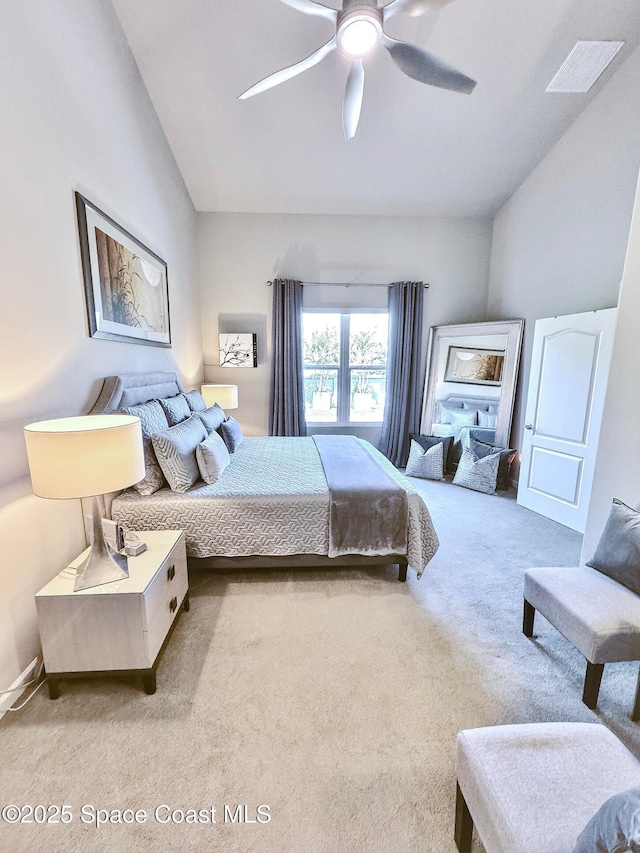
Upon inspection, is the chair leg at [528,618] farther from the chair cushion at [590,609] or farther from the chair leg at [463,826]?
the chair leg at [463,826]

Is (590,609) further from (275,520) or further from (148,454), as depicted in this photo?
(148,454)

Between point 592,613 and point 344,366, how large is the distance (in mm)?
3814

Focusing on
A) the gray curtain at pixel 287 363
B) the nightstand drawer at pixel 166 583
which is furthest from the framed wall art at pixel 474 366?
the nightstand drawer at pixel 166 583

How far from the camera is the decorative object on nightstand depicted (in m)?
4.05

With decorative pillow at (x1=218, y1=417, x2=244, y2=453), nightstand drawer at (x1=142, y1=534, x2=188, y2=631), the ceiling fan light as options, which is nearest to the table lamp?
nightstand drawer at (x1=142, y1=534, x2=188, y2=631)

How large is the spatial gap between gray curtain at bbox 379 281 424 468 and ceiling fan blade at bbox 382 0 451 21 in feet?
9.02

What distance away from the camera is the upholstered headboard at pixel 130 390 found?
2170 mm

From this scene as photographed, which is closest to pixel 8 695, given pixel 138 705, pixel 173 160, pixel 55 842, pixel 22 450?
pixel 138 705

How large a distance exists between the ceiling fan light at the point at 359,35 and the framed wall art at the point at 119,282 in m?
1.65

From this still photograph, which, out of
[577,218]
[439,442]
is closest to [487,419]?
[439,442]

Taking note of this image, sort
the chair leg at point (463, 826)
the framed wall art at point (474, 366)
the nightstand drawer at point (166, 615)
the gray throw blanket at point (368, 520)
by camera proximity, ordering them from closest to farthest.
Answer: the chair leg at point (463, 826), the nightstand drawer at point (166, 615), the gray throw blanket at point (368, 520), the framed wall art at point (474, 366)

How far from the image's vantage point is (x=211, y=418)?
3.16 meters

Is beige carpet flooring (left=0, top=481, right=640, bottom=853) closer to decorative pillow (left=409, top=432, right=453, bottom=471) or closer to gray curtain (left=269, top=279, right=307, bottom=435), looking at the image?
decorative pillow (left=409, top=432, right=453, bottom=471)

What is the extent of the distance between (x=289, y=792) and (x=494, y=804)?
715 millimetres
